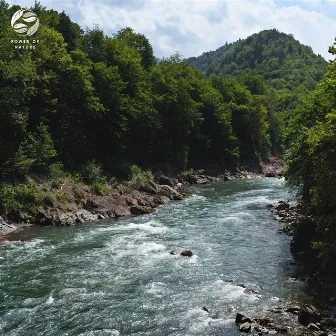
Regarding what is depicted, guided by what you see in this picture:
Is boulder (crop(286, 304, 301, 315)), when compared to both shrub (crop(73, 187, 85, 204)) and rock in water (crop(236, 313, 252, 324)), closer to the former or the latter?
rock in water (crop(236, 313, 252, 324))

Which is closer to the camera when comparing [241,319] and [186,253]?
[241,319]

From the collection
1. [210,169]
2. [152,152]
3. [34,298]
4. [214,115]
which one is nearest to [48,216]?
[34,298]

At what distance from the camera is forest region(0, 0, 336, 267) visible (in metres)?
27.0

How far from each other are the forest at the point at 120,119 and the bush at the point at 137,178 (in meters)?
1.90

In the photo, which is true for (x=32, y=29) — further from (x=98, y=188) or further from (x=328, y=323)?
(x=328, y=323)

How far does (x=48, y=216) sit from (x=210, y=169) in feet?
155

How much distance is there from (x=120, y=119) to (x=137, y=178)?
9.90 meters

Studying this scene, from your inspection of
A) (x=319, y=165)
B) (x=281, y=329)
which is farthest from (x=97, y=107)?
(x=281, y=329)

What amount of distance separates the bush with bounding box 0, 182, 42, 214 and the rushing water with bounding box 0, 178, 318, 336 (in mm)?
2640

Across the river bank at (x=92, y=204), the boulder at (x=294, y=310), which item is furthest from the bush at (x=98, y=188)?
the boulder at (x=294, y=310)

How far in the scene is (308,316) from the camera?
1606cm

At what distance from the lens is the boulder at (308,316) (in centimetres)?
1598

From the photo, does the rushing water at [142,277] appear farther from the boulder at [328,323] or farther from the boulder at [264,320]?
the boulder at [328,323]

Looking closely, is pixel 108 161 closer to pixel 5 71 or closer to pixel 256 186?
pixel 5 71
